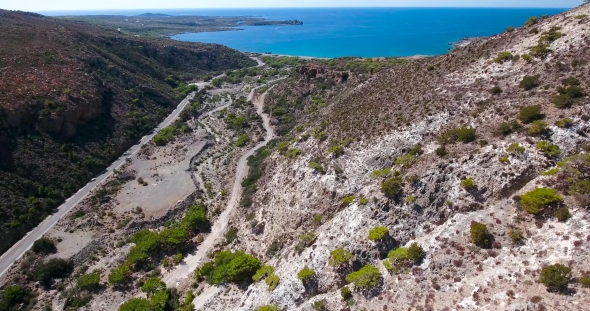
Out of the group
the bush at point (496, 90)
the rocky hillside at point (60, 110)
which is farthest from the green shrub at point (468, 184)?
the rocky hillside at point (60, 110)

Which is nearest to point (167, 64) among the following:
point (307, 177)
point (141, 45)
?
point (141, 45)

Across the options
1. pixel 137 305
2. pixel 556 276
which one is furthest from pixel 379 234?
pixel 137 305

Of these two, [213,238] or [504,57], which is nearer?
[504,57]

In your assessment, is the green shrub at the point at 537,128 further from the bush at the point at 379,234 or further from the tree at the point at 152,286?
the tree at the point at 152,286

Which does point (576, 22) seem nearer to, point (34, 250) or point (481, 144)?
point (481, 144)

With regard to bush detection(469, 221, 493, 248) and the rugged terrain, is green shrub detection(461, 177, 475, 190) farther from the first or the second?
bush detection(469, 221, 493, 248)

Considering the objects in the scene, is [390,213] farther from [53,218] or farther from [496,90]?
[53,218]
